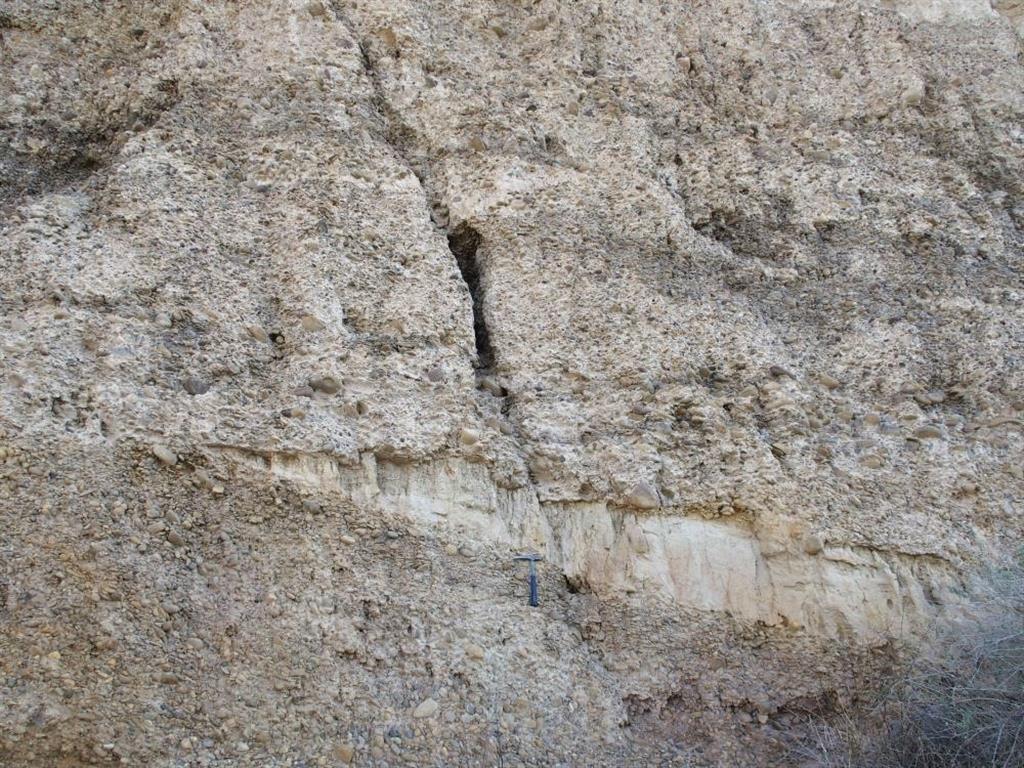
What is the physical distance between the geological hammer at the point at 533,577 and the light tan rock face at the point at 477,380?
44mm

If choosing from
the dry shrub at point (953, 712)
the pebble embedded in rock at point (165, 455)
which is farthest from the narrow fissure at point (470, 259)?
the dry shrub at point (953, 712)

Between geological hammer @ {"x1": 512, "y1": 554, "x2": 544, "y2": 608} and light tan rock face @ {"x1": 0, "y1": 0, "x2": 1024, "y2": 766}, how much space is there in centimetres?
4

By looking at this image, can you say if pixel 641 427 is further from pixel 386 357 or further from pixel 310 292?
pixel 310 292

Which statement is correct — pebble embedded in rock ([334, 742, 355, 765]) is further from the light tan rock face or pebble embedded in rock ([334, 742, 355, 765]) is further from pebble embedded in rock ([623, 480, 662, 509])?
pebble embedded in rock ([623, 480, 662, 509])

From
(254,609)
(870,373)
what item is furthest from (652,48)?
(254,609)

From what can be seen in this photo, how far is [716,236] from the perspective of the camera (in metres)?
5.70

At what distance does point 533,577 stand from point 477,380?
91 centimetres

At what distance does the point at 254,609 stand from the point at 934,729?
8.44 ft

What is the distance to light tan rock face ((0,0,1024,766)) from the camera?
3918 mm

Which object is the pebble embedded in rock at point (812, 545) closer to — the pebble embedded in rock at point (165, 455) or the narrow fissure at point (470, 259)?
the narrow fissure at point (470, 259)

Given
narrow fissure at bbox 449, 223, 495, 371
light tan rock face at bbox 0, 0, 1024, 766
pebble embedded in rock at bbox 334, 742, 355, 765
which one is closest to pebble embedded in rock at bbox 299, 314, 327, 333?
light tan rock face at bbox 0, 0, 1024, 766

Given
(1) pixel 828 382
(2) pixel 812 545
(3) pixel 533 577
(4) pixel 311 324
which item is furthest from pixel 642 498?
(4) pixel 311 324

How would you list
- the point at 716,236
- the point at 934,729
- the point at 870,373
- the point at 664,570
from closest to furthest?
the point at 934,729
the point at 664,570
the point at 870,373
the point at 716,236

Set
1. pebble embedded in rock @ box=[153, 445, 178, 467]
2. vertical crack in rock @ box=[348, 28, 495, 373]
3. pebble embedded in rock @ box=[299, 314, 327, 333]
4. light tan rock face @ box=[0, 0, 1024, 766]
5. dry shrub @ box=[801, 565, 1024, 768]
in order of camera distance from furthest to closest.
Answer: vertical crack in rock @ box=[348, 28, 495, 373], pebble embedded in rock @ box=[299, 314, 327, 333], dry shrub @ box=[801, 565, 1024, 768], pebble embedded in rock @ box=[153, 445, 178, 467], light tan rock face @ box=[0, 0, 1024, 766]
